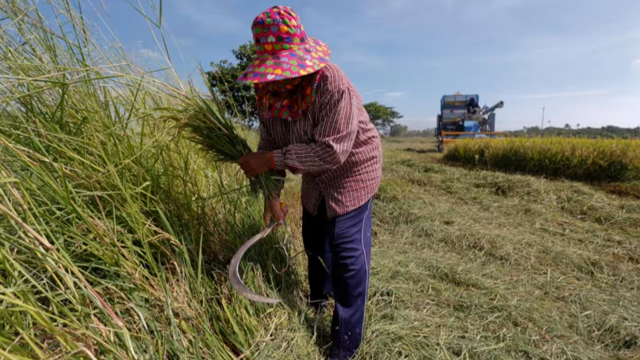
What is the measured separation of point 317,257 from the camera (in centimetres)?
176

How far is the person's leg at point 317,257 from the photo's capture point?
1687mm

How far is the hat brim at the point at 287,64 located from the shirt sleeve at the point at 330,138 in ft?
0.47

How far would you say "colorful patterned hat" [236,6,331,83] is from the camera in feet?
3.82

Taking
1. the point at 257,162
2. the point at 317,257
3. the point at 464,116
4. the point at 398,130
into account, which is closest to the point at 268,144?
the point at 257,162

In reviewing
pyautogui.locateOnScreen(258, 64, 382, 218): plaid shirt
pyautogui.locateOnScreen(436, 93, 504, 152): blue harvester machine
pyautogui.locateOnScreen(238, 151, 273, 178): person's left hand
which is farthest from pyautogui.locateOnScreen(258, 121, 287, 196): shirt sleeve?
pyautogui.locateOnScreen(436, 93, 504, 152): blue harvester machine

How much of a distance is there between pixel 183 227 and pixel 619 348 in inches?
92.2

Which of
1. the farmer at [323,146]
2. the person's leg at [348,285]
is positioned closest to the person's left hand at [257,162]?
the farmer at [323,146]

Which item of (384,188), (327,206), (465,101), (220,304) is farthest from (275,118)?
(465,101)

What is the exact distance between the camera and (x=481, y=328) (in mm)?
1671

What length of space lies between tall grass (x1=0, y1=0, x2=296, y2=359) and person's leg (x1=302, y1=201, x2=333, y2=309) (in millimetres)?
352

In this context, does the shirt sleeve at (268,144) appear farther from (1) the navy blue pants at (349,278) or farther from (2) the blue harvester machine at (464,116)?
(2) the blue harvester machine at (464,116)

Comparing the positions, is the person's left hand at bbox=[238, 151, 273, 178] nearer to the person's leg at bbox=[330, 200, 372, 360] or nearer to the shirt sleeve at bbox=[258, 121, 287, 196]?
the shirt sleeve at bbox=[258, 121, 287, 196]

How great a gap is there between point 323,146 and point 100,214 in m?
0.84

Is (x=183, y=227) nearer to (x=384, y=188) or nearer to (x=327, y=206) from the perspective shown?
(x=327, y=206)
